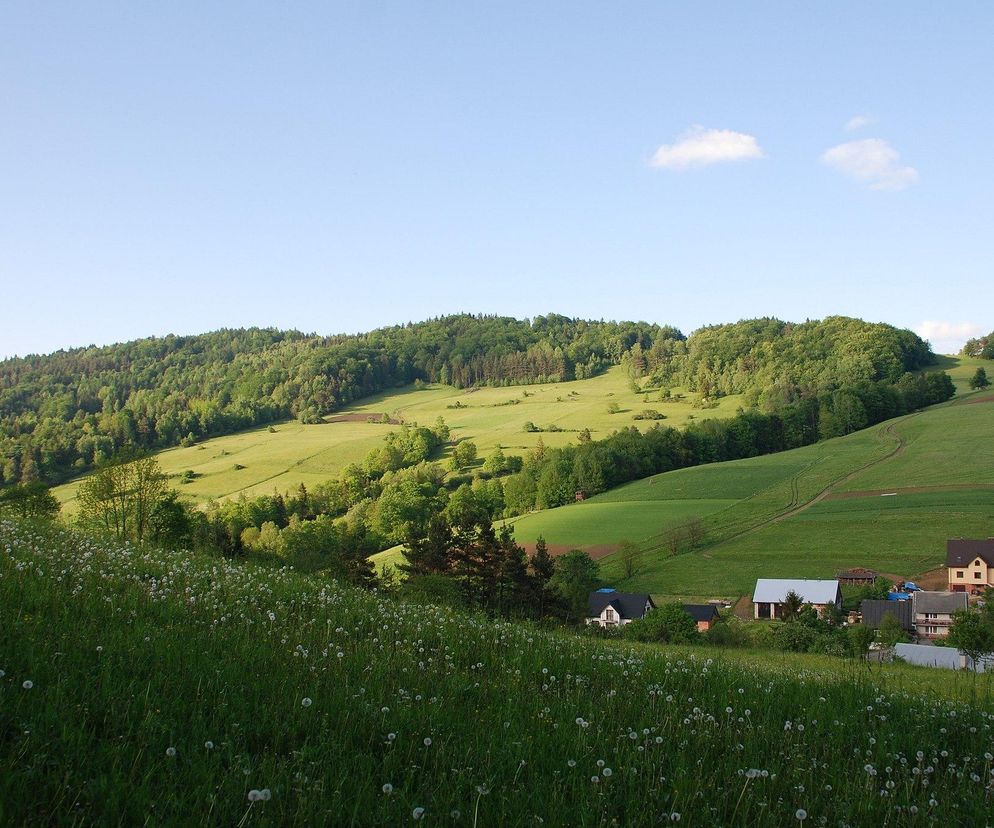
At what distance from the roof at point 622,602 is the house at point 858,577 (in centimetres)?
1718

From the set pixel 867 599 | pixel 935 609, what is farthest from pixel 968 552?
pixel 867 599

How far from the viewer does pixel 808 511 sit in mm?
85688

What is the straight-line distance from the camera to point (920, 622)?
194ft

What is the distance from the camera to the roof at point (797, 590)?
206 ft

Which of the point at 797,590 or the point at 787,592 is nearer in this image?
the point at 787,592

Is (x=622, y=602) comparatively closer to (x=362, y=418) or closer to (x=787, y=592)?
(x=787, y=592)

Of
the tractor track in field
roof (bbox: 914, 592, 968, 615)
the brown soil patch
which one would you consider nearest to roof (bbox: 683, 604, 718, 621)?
roof (bbox: 914, 592, 968, 615)

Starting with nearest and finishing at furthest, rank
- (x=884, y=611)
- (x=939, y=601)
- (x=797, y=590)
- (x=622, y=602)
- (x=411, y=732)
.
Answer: (x=411, y=732) < (x=884, y=611) < (x=939, y=601) < (x=797, y=590) < (x=622, y=602)

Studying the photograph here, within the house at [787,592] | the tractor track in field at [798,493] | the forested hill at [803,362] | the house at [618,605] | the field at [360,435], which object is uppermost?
the forested hill at [803,362]

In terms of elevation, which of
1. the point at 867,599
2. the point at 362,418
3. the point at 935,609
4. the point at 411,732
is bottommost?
the point at 935,609

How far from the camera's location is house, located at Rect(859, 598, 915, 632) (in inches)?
2278

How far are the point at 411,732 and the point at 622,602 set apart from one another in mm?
64191

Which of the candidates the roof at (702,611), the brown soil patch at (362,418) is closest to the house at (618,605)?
the roof at (702,611)

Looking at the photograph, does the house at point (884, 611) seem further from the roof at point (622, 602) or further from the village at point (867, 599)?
the roof at point (622, 602)
